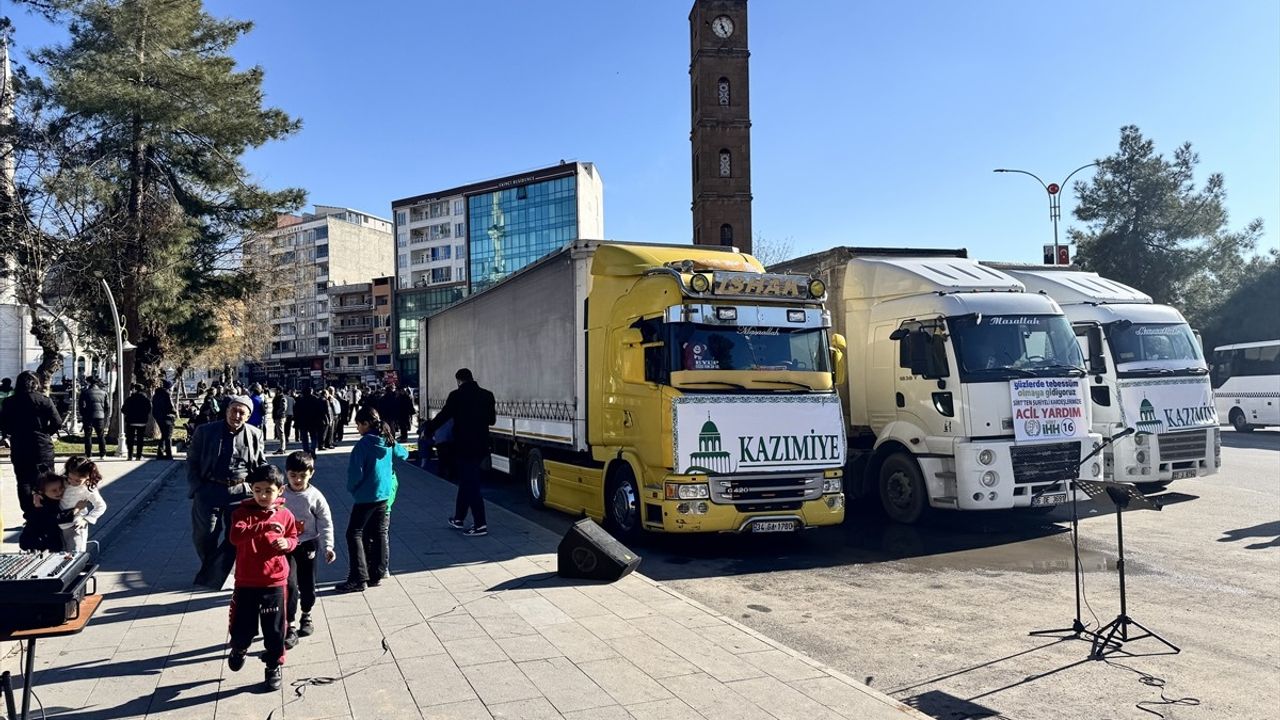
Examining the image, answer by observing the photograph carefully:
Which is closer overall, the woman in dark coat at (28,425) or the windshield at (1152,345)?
the woman in dark coat at (28,425)

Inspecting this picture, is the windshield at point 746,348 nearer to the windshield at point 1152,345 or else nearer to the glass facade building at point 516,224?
the windshield at point 1152,345

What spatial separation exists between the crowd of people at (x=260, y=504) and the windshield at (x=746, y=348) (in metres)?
2.41

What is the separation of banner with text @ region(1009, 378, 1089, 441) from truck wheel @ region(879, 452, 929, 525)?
1.36 meters

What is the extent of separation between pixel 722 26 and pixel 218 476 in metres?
48.4

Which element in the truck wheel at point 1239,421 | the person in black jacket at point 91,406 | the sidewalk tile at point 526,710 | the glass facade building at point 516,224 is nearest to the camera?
the sidewalk tile at point 526,710

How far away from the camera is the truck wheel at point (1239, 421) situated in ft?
94.4

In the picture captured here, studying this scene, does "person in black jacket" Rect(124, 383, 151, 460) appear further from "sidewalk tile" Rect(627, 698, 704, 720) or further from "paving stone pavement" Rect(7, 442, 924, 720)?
"sidewalk tile" Rect(627, 698, 704, 720)

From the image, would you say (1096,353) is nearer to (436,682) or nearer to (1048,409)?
(1048,409)

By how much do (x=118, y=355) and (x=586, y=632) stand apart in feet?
67.5

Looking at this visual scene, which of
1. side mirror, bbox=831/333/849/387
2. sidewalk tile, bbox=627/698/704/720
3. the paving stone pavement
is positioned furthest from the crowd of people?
side mirror, bbox=831/333/849/387

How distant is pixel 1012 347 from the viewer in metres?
11.0

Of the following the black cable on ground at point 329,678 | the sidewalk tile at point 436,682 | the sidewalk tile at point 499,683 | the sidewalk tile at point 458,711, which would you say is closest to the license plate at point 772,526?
the black cable on ground at point 329,678

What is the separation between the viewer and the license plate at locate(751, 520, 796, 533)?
932cm

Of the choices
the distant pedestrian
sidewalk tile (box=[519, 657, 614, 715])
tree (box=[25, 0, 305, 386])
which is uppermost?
tree (box=[25, 0, 305, 386])
